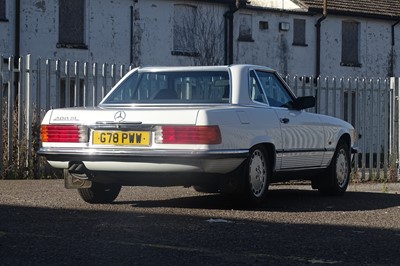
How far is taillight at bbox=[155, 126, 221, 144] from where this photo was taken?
10219 mm

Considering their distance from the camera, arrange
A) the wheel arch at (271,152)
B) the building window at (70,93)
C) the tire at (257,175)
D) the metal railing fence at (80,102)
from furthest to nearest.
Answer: the building window at (70,93) < the metal railing fence at (80,102) < the wheel arch at (271,152) < the tire at (257,175)

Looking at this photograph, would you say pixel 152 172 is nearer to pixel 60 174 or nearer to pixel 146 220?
pixel 146 220

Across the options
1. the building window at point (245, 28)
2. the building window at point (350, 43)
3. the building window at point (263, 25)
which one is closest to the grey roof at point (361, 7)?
the building window at point (350, 43)

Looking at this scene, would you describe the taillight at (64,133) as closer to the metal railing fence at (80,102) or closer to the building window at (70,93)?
the metal railing fence at (80,102)

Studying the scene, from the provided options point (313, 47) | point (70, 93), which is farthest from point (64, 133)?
point (313, 47)

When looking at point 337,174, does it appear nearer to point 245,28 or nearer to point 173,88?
point 173,88

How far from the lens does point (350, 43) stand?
1496 inches

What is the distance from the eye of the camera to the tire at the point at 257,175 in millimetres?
10875

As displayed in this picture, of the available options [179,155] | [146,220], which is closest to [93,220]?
[146,220]

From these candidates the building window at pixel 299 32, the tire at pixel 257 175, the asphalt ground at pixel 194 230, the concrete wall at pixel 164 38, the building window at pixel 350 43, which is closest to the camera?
the asphalt ground at pixel 194 230

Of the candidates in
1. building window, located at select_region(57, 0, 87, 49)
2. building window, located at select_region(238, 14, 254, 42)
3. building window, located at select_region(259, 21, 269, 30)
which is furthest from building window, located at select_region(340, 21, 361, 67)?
building window, located at select_region(57, 0, 87, 49)

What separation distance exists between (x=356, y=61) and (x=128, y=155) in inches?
1124

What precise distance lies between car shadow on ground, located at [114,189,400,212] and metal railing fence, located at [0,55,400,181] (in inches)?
157

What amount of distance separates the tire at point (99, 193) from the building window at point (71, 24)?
60.4ft
